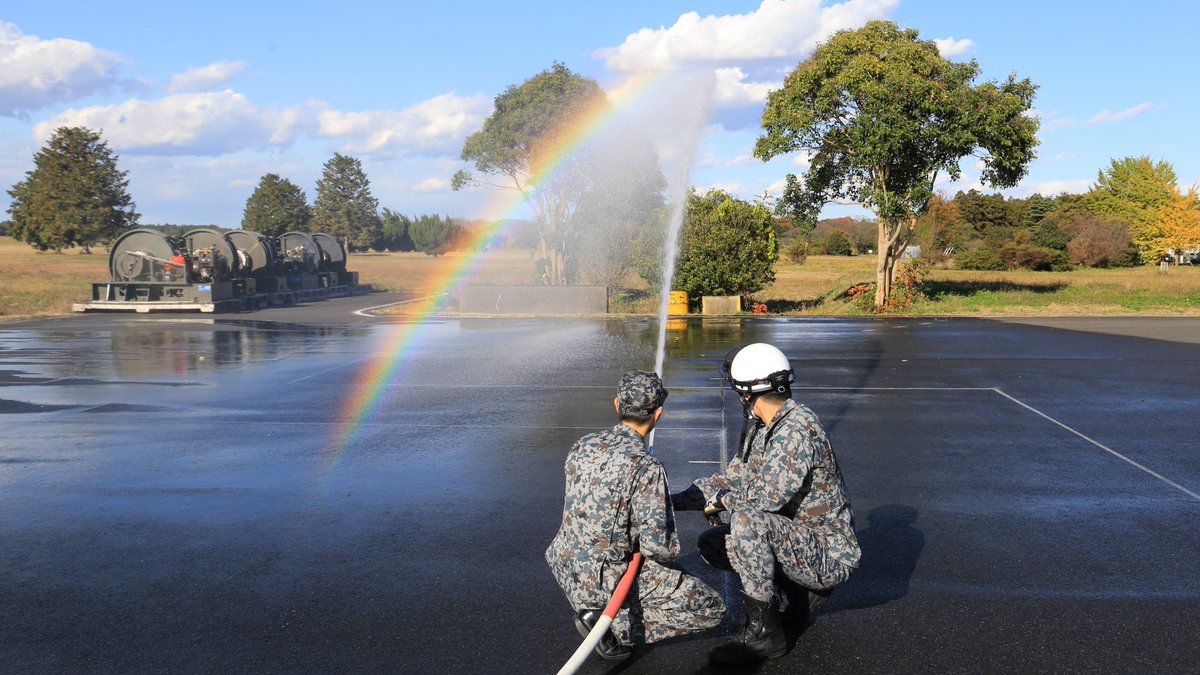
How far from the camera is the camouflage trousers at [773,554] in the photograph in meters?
4.30

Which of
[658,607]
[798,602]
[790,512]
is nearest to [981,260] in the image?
[798,602]

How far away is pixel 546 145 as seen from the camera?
3544 cm

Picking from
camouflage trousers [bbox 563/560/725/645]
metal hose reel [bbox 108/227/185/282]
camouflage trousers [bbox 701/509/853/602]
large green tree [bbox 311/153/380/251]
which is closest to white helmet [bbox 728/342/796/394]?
camouflage trousers [bbox 701/509/853/602]

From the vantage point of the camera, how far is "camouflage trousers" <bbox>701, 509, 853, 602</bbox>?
430 cm

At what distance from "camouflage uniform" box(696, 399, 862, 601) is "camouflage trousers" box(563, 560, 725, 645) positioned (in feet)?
0.85

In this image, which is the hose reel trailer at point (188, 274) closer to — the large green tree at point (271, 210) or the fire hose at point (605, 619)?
the fire hose at point (605, 619)

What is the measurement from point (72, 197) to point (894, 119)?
61.7m

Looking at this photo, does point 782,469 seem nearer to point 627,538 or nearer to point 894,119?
point 627,538

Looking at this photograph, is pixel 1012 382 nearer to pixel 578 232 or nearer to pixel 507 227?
pixel 578 232

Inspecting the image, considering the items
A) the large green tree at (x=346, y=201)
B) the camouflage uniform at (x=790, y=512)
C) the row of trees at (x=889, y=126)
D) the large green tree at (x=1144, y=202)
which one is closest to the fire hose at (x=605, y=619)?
the camouflage uniform at (x=790, y=512)

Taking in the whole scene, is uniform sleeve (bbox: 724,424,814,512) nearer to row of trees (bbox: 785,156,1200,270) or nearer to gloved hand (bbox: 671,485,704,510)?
gloved hand (bbox: 671,485,704,510)

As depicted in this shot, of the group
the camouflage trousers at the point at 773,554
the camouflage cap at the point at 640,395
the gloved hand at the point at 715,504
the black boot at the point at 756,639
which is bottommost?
the black boot at the point at 756,639

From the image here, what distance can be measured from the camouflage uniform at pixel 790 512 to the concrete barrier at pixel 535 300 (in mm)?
25041

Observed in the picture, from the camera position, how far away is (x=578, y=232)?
35.8 meters
